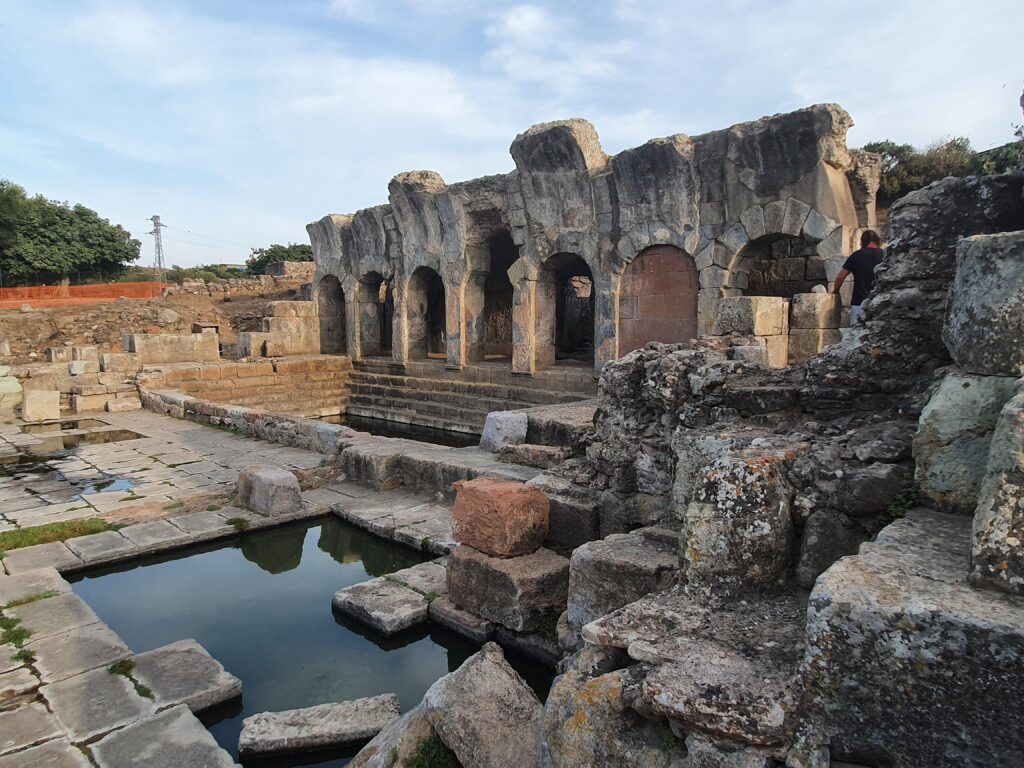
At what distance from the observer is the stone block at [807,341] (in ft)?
25.0

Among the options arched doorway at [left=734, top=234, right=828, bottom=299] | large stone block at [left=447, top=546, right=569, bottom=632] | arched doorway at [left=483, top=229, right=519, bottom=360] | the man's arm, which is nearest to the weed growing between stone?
large stone block at [left=447, top=546, right=569, bottom=632]

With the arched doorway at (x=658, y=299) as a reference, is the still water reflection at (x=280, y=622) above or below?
below

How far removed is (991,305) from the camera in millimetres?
1963

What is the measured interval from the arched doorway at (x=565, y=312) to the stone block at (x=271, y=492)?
24.1 feet

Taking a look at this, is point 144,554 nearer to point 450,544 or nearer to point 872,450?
point 450,544

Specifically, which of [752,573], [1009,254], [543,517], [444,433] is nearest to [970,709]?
[752,573]

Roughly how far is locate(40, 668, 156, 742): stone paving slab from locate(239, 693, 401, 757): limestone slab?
1.74 feet

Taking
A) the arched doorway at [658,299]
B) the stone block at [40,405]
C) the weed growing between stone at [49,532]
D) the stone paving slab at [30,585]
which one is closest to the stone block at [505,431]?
the weed growing between stone at [49,532]

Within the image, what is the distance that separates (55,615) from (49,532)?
5.52 ft

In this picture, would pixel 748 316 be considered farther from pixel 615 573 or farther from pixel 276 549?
pixel 276 549

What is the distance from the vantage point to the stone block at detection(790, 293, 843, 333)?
7.61 m

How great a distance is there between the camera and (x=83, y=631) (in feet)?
12.6

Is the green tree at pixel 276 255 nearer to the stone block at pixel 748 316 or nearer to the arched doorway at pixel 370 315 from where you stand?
the arched doorway at pixel 370 315

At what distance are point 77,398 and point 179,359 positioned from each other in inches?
132
